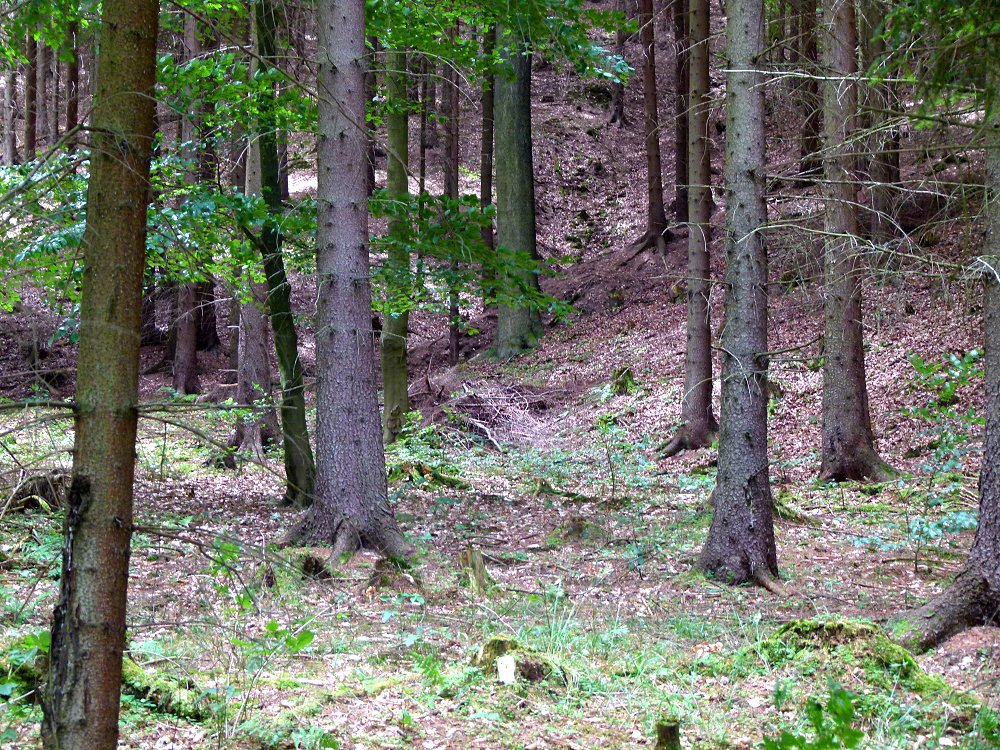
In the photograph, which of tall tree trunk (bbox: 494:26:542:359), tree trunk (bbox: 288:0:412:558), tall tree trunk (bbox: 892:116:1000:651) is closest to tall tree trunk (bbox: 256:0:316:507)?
tree trunk (bbox: 288:0:412:558)

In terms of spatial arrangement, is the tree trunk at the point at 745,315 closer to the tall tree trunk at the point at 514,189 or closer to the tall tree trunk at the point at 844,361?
the tall tree trunk at the point at 844,361

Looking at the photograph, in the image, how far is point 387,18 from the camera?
29.4ft

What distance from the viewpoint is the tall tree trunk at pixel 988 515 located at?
17.3ft

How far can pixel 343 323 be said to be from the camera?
7.50 meters

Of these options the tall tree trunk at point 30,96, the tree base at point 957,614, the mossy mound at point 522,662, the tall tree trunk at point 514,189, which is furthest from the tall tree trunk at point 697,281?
the tall tree trunk at point 30,96

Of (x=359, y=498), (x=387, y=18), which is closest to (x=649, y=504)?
(x=359, y=498)

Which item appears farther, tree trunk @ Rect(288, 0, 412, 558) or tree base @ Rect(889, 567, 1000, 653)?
tree trunk @ Rect(288, 0, 412, 558)

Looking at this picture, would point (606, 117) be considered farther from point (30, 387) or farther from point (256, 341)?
point (30, 387)

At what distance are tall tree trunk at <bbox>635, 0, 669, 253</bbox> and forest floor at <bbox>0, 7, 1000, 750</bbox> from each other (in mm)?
5113

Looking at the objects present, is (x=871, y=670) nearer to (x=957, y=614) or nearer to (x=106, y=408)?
(x=957, y=614)

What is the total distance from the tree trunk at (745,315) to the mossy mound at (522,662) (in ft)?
8.88

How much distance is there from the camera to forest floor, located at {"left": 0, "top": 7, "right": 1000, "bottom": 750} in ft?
13.4

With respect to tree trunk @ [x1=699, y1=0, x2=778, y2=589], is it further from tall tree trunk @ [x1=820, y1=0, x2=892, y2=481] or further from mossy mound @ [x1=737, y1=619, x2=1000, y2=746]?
tall tree trunk @ [x1=820, y1=0, x2=892, y2=481]

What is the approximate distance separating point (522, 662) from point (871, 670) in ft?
6.44
